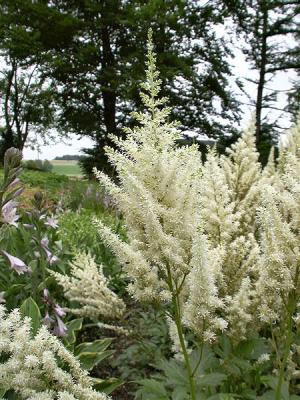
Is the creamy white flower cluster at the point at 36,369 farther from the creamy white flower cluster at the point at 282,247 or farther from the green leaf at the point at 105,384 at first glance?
the green leaf at the point at 105,384

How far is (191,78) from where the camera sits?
24109 millimetres

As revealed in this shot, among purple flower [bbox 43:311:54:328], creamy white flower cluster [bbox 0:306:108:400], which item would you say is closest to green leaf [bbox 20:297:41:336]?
purple flower [bbox 43:311:54:328]

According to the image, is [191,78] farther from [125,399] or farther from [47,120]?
[125,399]

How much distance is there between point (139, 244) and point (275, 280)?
543mm

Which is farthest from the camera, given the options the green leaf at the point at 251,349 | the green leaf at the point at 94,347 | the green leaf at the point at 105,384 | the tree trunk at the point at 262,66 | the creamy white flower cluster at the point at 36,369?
the tree trunk at the point at 262,66

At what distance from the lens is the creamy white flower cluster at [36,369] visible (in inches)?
62.8

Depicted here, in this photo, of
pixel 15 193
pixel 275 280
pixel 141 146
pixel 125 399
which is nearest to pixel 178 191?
pixel 141 146

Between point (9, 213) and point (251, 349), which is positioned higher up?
point (9, 213)

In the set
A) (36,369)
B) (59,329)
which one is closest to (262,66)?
(59,329)

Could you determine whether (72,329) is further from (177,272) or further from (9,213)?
(177,272)

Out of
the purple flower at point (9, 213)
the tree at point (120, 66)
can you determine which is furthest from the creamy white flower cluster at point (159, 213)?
the tree at point (120, 66)

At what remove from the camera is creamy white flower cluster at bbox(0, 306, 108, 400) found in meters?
1.59

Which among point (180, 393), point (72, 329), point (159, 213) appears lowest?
point (72, 329)

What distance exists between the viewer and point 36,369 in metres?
1.61
